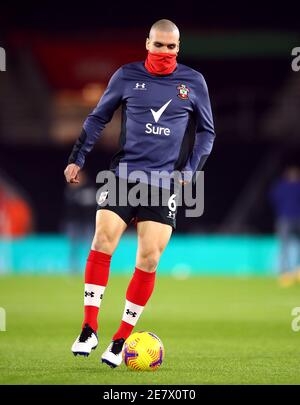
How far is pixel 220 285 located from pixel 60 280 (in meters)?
2.93

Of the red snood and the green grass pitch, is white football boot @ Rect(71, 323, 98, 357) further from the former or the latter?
the red snood

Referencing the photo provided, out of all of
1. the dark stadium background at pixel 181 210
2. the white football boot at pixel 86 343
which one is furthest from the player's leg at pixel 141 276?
the dark stadium background at pixel 181 210

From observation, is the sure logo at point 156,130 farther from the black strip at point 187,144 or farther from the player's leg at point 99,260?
the player's leg at point 99,260

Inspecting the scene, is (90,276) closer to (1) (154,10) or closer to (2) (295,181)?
(2) (295,181)

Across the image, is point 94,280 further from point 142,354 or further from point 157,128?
point 157,128

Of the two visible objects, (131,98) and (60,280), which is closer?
(131,98)

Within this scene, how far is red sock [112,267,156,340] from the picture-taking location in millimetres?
7102

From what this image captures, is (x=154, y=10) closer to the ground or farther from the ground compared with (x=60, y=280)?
farther from the ground

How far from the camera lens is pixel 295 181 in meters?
19.1

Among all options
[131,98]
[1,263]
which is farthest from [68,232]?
[131,98]

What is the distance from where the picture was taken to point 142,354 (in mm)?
6898

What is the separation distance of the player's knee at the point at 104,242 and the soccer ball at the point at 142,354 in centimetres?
63

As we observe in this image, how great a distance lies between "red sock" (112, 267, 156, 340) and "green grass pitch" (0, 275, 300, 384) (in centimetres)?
29

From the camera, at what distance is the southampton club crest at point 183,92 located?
717 cm
